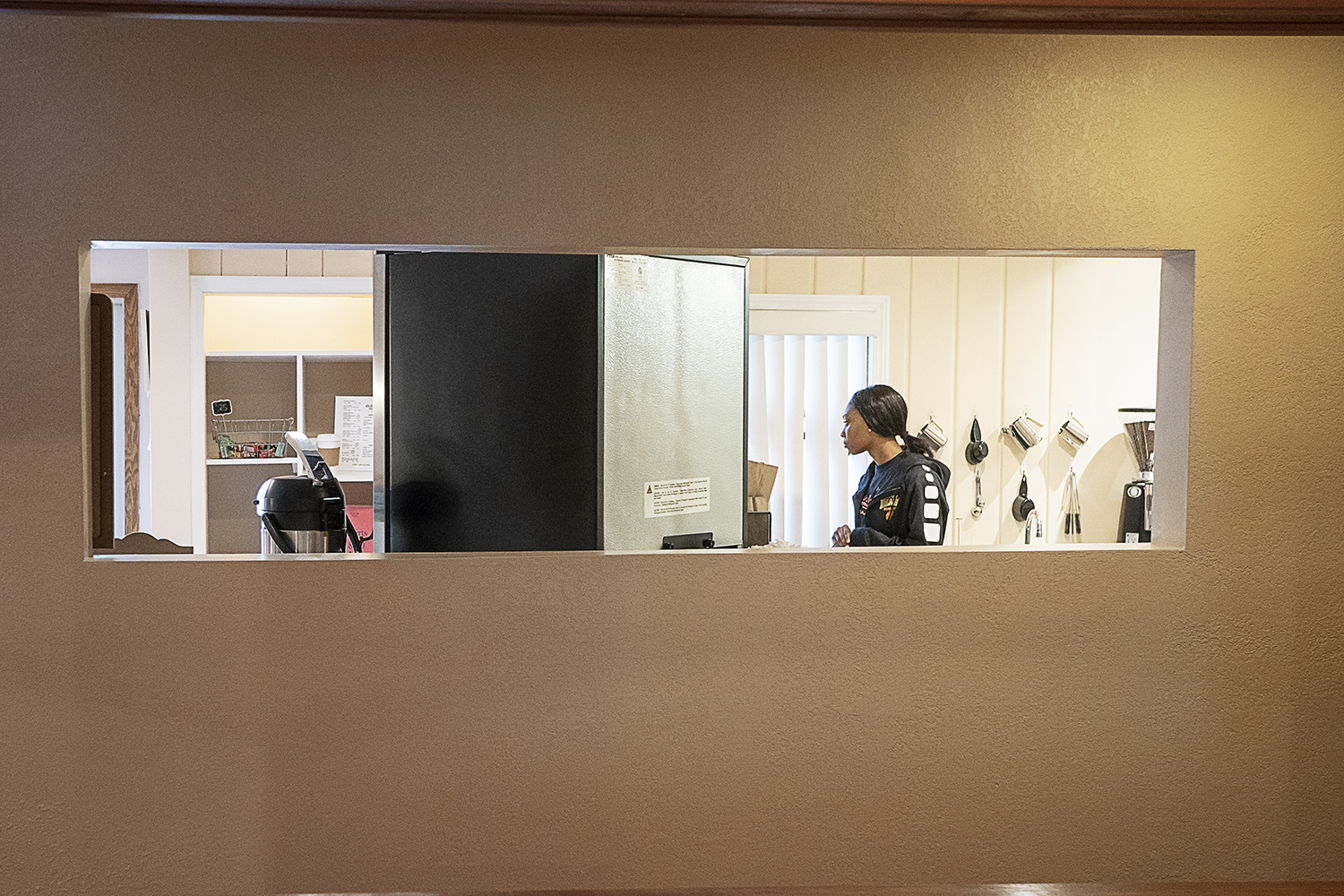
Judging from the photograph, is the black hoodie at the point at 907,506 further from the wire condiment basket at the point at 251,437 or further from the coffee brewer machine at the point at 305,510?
the wire condiment basket at the point at 251,437

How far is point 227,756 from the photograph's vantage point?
6.13 feet

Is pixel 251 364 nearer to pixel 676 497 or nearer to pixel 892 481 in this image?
pixel 676 497

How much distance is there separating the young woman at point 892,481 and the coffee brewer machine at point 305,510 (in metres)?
1.70

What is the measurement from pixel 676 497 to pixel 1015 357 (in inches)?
88.0

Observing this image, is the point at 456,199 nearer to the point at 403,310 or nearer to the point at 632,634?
the point at 632,634

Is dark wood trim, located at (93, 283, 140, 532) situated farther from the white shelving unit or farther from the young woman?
the young woman

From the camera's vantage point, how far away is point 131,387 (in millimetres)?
4539

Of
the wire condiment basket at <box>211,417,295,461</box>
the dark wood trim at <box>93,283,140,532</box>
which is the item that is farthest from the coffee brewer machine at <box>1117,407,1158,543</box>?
the dark wood trim at <box>93,283,140,532</box>

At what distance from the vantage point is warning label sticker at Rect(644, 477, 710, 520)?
2.88 m

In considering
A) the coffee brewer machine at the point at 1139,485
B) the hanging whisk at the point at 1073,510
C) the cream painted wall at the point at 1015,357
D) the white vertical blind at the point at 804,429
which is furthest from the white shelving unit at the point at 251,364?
the coffee brewer machine at the point at 1139,485

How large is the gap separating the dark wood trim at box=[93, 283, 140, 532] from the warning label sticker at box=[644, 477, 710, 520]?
2.65 metres

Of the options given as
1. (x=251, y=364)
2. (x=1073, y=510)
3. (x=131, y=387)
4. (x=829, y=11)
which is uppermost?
(x=829, y=11)

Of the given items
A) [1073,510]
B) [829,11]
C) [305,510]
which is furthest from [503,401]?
[1073,510]

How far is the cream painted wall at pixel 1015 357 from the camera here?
176 inches
